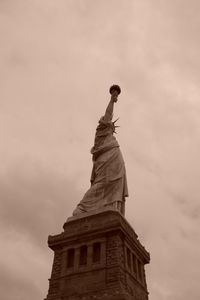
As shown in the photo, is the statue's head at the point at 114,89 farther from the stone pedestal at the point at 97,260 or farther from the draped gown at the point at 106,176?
the stone pedestal at the point at 97,260

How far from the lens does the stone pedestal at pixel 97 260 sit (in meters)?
20.0

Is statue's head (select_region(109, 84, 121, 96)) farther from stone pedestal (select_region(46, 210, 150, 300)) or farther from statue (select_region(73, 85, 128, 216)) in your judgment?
stone pedestal (select_region(46, 210, 150, 300))

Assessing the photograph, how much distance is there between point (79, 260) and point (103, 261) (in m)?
1.58

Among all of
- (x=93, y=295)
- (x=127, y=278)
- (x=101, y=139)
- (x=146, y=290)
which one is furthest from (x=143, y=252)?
(x=101, y=139)

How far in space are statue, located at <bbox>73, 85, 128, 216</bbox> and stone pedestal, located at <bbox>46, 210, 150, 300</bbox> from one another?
1326mm

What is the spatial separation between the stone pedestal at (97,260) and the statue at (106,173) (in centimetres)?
133

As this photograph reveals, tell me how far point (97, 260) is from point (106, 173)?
604 cm

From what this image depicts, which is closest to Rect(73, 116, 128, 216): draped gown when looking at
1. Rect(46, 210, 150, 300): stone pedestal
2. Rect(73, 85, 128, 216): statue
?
Rect(73, 85, 128, 216): statue

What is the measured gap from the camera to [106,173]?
1014 inches

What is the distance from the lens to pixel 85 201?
2472 cm

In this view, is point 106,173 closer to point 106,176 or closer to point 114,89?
point 106,176

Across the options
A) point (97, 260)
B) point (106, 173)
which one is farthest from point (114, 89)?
point (97, 260)

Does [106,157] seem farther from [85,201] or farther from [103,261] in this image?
[103,261]

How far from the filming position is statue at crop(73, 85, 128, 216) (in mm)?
24531
